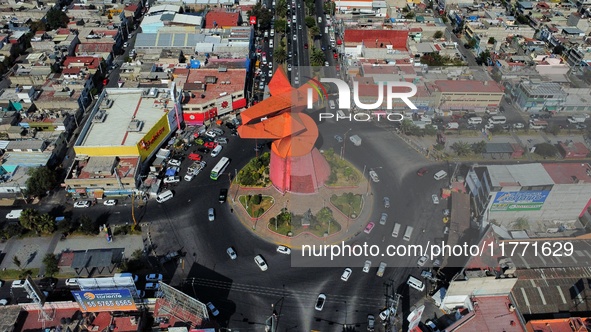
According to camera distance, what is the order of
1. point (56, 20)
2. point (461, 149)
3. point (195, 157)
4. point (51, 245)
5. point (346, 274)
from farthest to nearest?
1. point (56, 20)
2. point (461, 149)
3. point (195, 157)
4. point (51, 245)
5. point (346, 274)

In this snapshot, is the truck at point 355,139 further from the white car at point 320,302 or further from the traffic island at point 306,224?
the white car at point 320,302

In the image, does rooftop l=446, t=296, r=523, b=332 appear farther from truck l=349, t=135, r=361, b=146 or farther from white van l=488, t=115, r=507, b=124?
white van l=488, t=115, r=507, b=124

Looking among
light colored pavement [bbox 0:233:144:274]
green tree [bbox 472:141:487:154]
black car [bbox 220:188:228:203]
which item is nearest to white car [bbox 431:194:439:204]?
green tree [bbox 472:141:487:154]

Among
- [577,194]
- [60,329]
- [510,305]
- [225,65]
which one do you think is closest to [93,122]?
[225,65]

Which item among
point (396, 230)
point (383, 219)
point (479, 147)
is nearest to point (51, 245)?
point (383, 219)

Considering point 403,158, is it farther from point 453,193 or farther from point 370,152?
point 453,193

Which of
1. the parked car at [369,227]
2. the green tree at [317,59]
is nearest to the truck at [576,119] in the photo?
the parked car at [369,227]

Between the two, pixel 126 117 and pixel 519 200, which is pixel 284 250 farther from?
pixel 126 117
